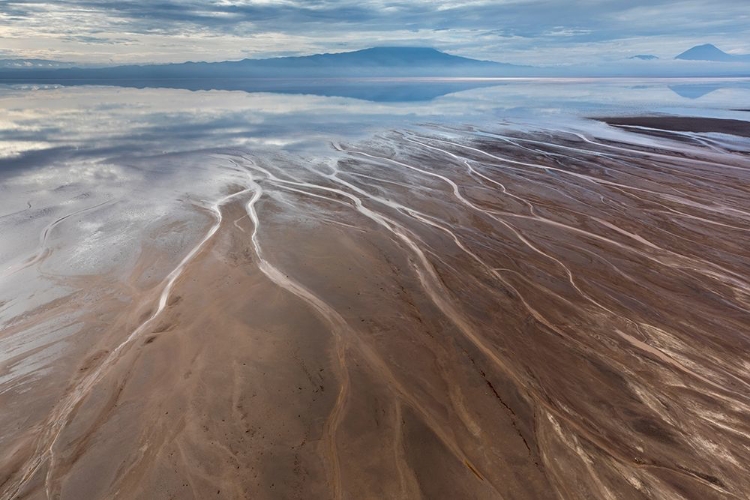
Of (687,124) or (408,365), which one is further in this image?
(687,124)

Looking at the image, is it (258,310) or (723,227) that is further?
(723,227)

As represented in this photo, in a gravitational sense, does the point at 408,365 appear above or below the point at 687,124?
below

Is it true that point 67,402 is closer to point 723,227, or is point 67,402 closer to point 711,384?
point 711,384

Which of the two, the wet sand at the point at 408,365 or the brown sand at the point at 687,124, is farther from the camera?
the brown sand at the point at 687,124

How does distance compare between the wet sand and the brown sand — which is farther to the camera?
the brown sand

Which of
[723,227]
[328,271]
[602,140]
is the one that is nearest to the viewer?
[328,271]

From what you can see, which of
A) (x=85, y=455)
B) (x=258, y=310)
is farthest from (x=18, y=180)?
(x=85, y=455)

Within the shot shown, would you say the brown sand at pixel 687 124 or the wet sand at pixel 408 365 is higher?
the brown sand at pixel 687 124

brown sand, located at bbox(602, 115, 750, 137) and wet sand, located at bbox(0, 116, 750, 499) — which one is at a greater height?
brown sand, located at bbox(602, 115, 750, 137)
